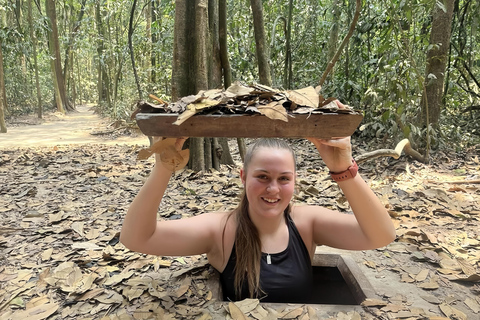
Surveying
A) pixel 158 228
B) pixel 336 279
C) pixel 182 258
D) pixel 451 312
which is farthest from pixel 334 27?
pixel 158 228

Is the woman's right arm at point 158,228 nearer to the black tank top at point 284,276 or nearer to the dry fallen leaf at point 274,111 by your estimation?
the black tank top at point 284,276

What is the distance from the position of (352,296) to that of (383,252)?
0.53m

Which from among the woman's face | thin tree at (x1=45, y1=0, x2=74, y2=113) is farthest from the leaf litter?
thin tree at (x1=45, y1=0, x2=74, y2=113)

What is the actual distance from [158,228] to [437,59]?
494 cm

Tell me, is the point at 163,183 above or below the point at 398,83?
below

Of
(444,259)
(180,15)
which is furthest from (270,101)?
(180,15)

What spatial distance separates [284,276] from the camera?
1.89 meters

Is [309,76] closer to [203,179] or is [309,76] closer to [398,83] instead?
[398,83]

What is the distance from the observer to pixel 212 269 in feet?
6.93

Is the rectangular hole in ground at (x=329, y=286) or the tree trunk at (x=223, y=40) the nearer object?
the rectangular hole in ground at (x=329, y=286)

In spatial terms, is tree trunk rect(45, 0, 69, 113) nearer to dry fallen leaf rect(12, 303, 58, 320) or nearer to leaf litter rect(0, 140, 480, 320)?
leaf litter rect(0, 140, 480, 320)

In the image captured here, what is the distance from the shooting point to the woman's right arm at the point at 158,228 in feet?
5.32

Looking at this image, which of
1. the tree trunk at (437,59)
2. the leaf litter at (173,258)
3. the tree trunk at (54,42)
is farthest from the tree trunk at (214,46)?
the tree trunk at (54,42)

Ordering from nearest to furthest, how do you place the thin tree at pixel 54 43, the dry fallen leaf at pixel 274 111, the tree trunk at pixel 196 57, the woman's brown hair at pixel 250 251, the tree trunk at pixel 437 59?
the dry fallen leaf at pixel 274 111 → the woman's brown hair at pixel 250 251 → the tree trunk at pixel 196 57 → the tree trunk at pixel 437 59 → the thin tree at pixel 54 43
